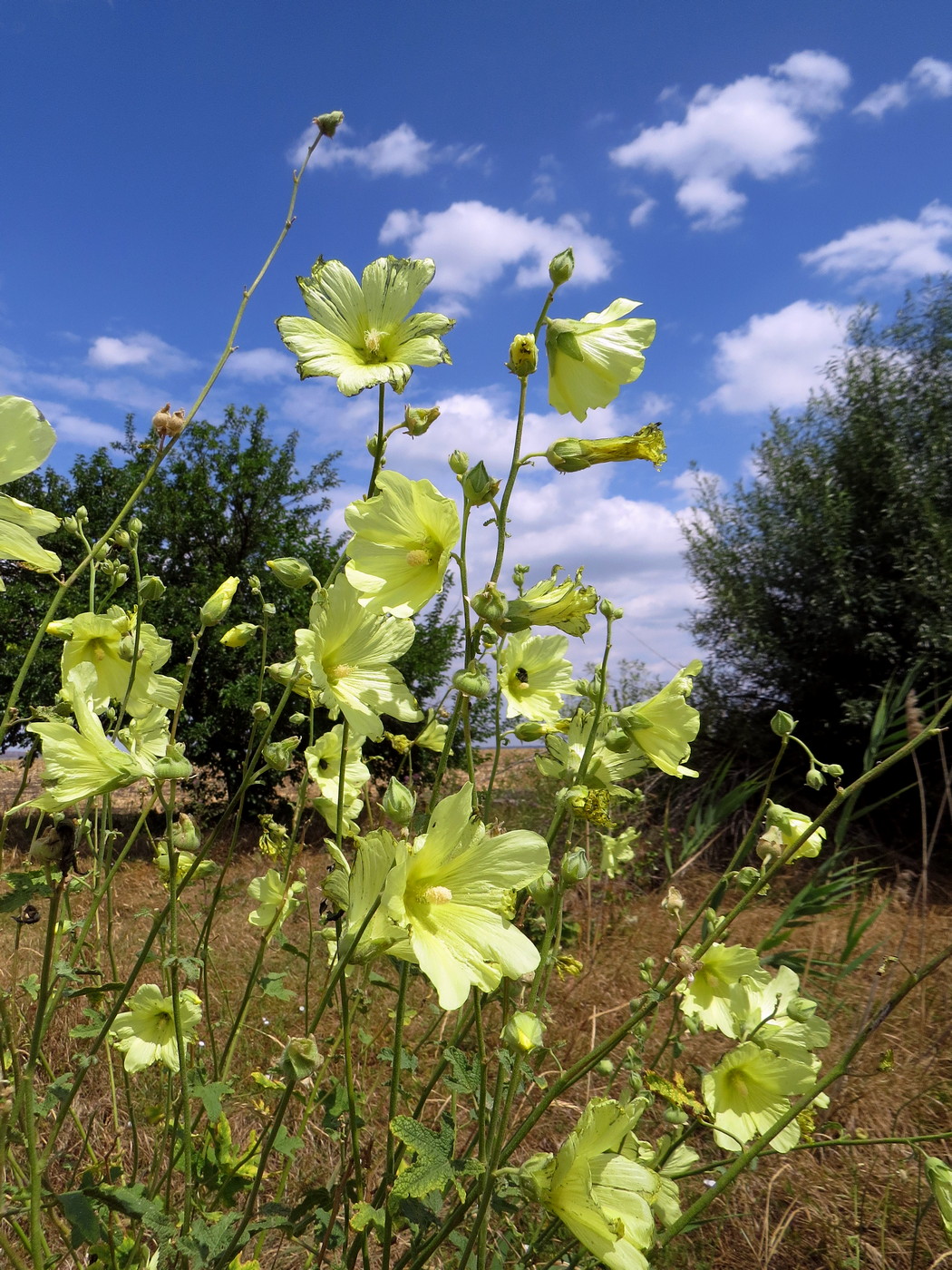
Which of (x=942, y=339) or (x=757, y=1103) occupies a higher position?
(x=942, y=339)

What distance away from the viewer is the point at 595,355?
0.87 meters

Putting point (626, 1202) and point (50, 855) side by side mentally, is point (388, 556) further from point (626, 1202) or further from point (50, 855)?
point (626, 1202)

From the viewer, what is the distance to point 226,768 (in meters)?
7.10

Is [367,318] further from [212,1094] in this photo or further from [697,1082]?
[697,1082]

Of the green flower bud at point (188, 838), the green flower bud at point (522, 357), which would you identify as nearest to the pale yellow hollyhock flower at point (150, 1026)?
the green flower bud at point (188, 838)

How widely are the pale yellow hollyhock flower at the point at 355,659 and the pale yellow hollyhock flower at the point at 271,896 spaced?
64 centimetres

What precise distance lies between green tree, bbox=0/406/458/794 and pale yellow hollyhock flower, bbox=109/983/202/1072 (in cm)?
472

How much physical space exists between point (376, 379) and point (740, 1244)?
2.31m

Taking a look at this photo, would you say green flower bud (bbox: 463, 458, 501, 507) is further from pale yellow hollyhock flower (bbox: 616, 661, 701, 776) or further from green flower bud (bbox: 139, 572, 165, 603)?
green flower bud (bbox: 139, 572, 165, 603)

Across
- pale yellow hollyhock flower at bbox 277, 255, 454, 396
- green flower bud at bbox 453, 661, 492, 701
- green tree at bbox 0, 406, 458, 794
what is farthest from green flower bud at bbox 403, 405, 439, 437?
green tree at bbox 0, 406, 458, 794

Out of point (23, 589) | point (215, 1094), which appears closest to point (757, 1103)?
point (215, 1094)

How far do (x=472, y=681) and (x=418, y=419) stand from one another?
0.36 meters

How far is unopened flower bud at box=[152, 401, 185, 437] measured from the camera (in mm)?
1028

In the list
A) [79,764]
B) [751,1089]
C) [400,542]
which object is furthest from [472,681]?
[751,1089]
